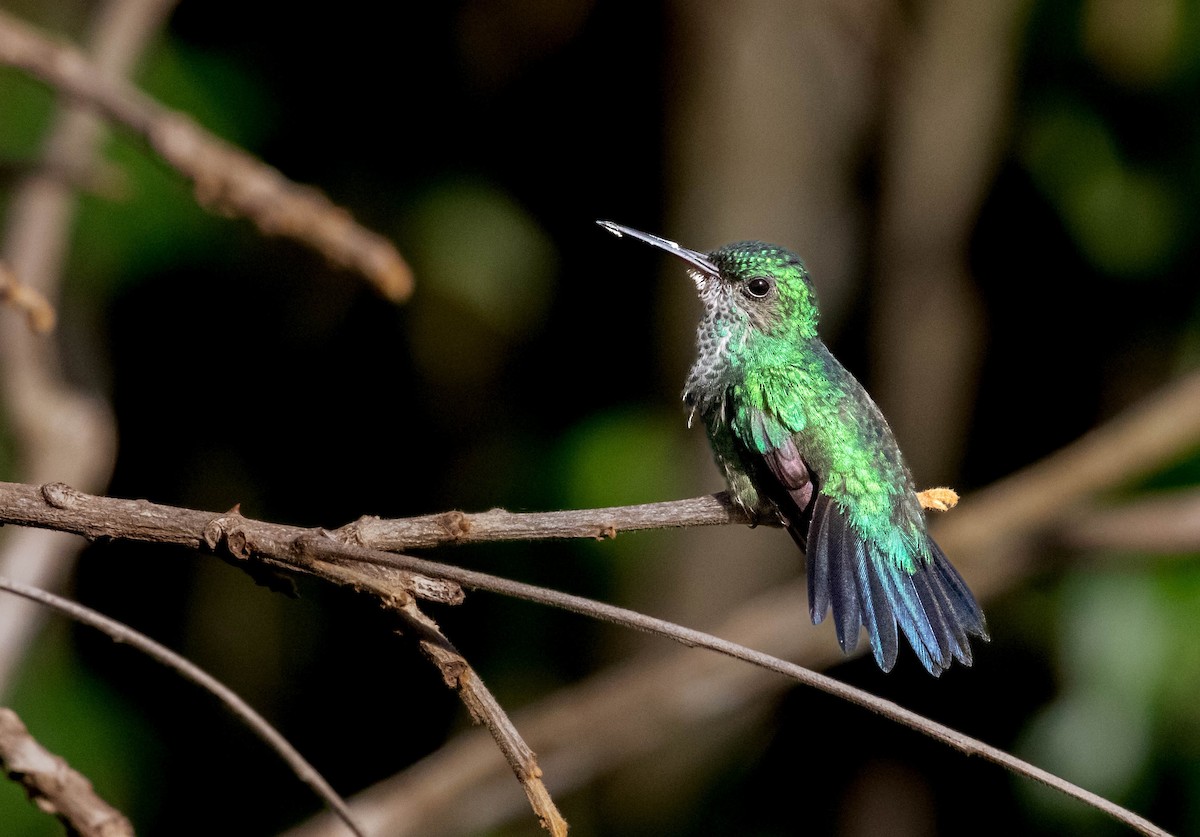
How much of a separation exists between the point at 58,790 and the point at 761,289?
Answer: 2.02m

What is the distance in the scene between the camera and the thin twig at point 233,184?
202 cm

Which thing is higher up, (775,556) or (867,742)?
(775,556)

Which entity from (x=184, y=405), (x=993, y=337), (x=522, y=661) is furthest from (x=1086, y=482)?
(x=184, y=405)

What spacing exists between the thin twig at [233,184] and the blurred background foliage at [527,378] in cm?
200

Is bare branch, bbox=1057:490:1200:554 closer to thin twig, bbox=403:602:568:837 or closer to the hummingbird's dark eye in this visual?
the hummingbird's dark eye

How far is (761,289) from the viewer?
9.46 ft

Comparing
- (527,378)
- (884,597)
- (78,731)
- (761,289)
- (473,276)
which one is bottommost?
(884,597)

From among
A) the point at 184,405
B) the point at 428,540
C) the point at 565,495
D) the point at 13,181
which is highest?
the point at 184,405

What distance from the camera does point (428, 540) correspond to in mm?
1374

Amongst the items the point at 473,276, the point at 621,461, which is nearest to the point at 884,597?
the point at 621,461

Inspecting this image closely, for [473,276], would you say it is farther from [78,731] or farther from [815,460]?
[815,460]

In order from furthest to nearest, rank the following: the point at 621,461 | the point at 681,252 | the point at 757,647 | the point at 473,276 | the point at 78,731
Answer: the point at 473,276 < the point at 621,461 < the point at 78,731 < the point at 757,647 < the point at 681,252

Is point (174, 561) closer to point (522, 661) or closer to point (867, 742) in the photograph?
point (522, 661)

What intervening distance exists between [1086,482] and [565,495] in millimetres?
1892
